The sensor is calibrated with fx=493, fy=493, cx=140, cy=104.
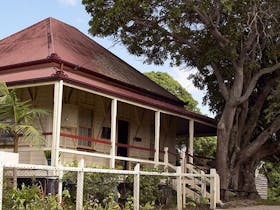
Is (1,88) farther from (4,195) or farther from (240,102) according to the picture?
(240,102)

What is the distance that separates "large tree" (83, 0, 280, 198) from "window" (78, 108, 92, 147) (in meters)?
3.96

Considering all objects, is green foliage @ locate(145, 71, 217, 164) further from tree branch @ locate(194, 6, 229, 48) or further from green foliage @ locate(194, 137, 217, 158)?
tree branch @ locate(194, 6, 229, 48)

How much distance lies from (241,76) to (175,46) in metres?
3.50

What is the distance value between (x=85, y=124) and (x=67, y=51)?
2.89m

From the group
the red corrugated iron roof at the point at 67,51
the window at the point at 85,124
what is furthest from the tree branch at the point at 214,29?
the window at the point at 85,124

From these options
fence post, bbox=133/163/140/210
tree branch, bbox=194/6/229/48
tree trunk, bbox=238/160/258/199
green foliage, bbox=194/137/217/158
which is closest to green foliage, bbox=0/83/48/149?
fence post, bbox=133/163/140/210

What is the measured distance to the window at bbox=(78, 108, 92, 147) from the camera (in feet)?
62.0

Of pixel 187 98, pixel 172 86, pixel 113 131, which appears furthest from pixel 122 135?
pixel 172 86

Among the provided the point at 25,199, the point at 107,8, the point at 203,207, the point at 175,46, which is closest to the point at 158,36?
the point at 175,46

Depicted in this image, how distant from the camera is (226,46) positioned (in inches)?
776

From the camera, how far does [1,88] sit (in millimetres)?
14383

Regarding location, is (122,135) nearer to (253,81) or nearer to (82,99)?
(82,99)

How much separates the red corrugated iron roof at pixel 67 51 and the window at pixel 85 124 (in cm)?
167

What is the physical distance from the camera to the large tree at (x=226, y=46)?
64.2 ft
